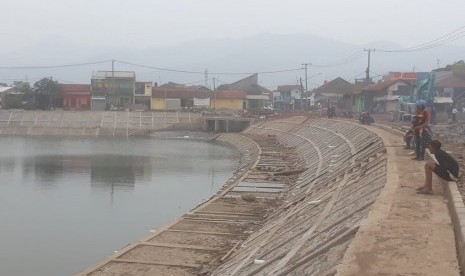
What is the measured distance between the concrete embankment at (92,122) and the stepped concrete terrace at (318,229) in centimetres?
3793

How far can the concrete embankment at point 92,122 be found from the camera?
61.3 meters

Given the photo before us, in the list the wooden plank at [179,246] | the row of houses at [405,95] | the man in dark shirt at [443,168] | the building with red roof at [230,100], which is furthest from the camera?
the building with red roof at [230,100]

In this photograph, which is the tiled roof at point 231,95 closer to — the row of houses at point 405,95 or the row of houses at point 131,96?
the row of houses at point 131,96

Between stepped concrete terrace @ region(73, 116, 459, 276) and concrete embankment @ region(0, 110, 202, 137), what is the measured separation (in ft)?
124

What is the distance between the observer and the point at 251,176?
26.1 meters

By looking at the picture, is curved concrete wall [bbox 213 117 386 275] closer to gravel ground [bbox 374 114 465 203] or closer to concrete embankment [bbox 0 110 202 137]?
gravel ground [bbox 374 114 465 203]

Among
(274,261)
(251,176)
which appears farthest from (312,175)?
(274,261)

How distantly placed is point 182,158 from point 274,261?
30.4 m

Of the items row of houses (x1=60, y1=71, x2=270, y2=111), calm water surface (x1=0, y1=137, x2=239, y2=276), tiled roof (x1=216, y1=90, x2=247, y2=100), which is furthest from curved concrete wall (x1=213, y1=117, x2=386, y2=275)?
tiled roof (x1=216, y1=90, x2=247, y2=100)

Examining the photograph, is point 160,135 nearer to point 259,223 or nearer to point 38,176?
point 38,176

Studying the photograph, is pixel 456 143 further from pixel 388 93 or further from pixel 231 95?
pixel 231 95

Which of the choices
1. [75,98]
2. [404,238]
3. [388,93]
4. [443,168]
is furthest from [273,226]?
[75,98]

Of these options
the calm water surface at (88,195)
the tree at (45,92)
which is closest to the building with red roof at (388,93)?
the calm water surface at (88,195)

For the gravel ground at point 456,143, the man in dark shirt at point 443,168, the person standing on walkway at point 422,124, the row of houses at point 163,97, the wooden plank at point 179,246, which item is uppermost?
the row of houses at point 163,97
